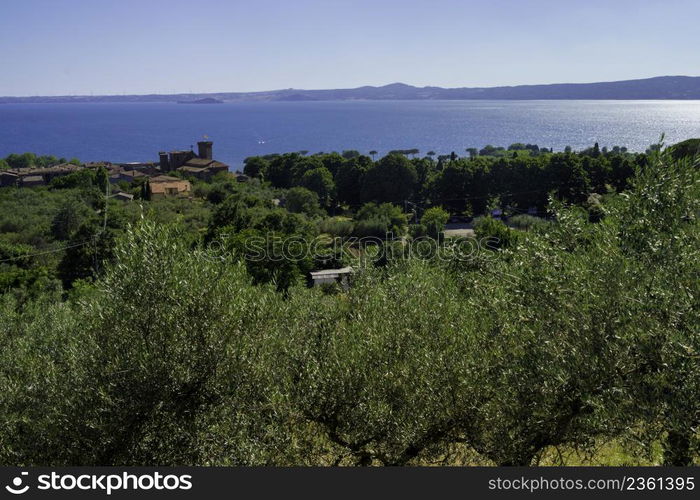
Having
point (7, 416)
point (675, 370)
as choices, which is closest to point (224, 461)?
point (7, 416)

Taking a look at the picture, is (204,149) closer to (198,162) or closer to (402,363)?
(198,162)

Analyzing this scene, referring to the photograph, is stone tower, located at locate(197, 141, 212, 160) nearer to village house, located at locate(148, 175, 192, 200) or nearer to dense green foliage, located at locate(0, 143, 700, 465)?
village house, located at locate(148, 175, 192, 200)

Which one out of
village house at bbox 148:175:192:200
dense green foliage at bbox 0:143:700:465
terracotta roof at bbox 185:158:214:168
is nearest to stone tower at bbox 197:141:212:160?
terracotta roof at bbox 185:158:214:168

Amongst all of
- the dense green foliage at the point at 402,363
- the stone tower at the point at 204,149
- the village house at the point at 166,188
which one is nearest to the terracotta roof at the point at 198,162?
the stone tower at the point at 204,149

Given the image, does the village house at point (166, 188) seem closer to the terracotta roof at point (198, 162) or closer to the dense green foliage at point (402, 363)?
the terracotta roof at point (198, 162)

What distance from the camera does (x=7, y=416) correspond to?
989 cm

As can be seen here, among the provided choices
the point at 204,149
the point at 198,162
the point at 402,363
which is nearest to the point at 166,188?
the point at 198,162

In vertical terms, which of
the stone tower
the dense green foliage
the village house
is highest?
the dense green foliage

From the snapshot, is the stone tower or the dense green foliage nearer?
the dense green foliage

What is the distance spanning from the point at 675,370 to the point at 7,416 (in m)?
10.2

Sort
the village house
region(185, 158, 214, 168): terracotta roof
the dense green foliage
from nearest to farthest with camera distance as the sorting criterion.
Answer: the dense green foliage, the village house, region(185, 158, 214, 168): terracotta roof

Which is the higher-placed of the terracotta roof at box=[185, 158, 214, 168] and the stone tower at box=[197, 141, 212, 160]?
the stone tower at box=[197, 141, 212, 160]

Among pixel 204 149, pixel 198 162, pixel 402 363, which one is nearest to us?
pixel 402 363

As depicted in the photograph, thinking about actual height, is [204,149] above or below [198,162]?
above
